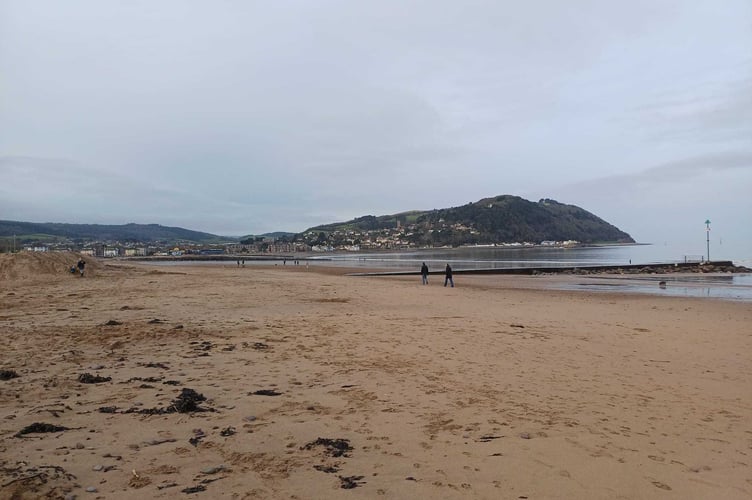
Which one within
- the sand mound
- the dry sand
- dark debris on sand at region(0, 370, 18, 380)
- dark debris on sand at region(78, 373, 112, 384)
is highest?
the sand mound

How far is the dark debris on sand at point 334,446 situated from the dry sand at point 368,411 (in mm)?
19

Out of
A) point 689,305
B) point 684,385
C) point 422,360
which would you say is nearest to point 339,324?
point 422,360

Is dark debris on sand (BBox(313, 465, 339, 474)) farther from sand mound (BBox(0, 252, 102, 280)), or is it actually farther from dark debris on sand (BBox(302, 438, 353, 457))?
sand mound (BBox(0, 252, 102, 280))

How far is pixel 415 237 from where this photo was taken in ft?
595

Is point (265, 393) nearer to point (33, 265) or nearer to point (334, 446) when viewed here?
point (334, 446)

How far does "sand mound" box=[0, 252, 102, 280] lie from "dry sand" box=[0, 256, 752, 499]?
61.3 feet

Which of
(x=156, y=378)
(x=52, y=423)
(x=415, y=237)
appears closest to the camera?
(x=52, y=423)

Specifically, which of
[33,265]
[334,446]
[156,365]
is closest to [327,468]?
[334,446]

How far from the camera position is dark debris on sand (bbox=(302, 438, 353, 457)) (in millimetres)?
4035

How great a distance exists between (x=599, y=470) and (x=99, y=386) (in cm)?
559

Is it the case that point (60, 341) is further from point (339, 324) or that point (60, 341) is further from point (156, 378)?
point (339, 324)

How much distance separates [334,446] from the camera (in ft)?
13.7

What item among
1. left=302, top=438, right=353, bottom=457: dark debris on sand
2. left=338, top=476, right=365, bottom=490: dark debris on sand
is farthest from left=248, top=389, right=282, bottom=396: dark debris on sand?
left=338, top=476, right=365, bottom=490: dark debris on sand

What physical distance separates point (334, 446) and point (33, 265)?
32.2 metres
